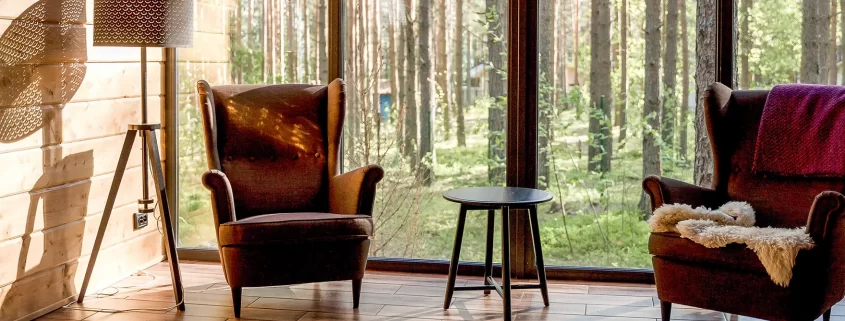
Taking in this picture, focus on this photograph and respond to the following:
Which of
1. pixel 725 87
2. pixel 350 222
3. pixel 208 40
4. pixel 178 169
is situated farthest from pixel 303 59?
pixel 725 87

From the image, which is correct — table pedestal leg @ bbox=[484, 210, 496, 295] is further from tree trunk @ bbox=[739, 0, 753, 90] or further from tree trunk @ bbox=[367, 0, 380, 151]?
tree trunk @ bbox=[739, 0, 753, 90]

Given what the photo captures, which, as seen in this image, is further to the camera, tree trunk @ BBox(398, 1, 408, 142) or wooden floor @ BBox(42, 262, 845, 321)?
tree trunk @ BBox(398, 1, 408, 142)

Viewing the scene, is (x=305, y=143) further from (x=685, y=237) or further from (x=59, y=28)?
(x=685, y=237)

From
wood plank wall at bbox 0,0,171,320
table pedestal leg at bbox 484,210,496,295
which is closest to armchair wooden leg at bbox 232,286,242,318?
wood plank wall at bbox 0,0,171,320

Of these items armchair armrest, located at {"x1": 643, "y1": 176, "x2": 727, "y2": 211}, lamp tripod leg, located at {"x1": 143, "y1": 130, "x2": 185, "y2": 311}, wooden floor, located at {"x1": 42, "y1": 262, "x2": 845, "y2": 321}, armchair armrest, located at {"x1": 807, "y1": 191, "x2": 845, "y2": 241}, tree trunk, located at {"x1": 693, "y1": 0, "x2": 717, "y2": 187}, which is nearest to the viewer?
armchair armrest, located at {"x1": 807, "y1": 191, "x2": 845, "y2": 241}

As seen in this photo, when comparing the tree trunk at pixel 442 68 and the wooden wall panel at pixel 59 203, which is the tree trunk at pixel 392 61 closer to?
the tree trunk at pixel 442 68

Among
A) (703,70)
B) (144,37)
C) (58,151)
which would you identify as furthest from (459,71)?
(58,151)

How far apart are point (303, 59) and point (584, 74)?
1.40m

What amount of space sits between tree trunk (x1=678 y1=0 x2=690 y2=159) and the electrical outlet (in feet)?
8.65

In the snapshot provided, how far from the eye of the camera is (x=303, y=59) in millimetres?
4875

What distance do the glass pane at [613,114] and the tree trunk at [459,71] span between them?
38cm

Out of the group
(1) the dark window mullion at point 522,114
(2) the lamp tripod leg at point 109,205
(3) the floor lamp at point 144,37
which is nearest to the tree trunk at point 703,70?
(1) the dark window mullion at point 522,114

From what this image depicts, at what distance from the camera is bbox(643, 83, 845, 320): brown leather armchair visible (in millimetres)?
3373

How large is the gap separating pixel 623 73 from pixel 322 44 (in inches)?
58.7
